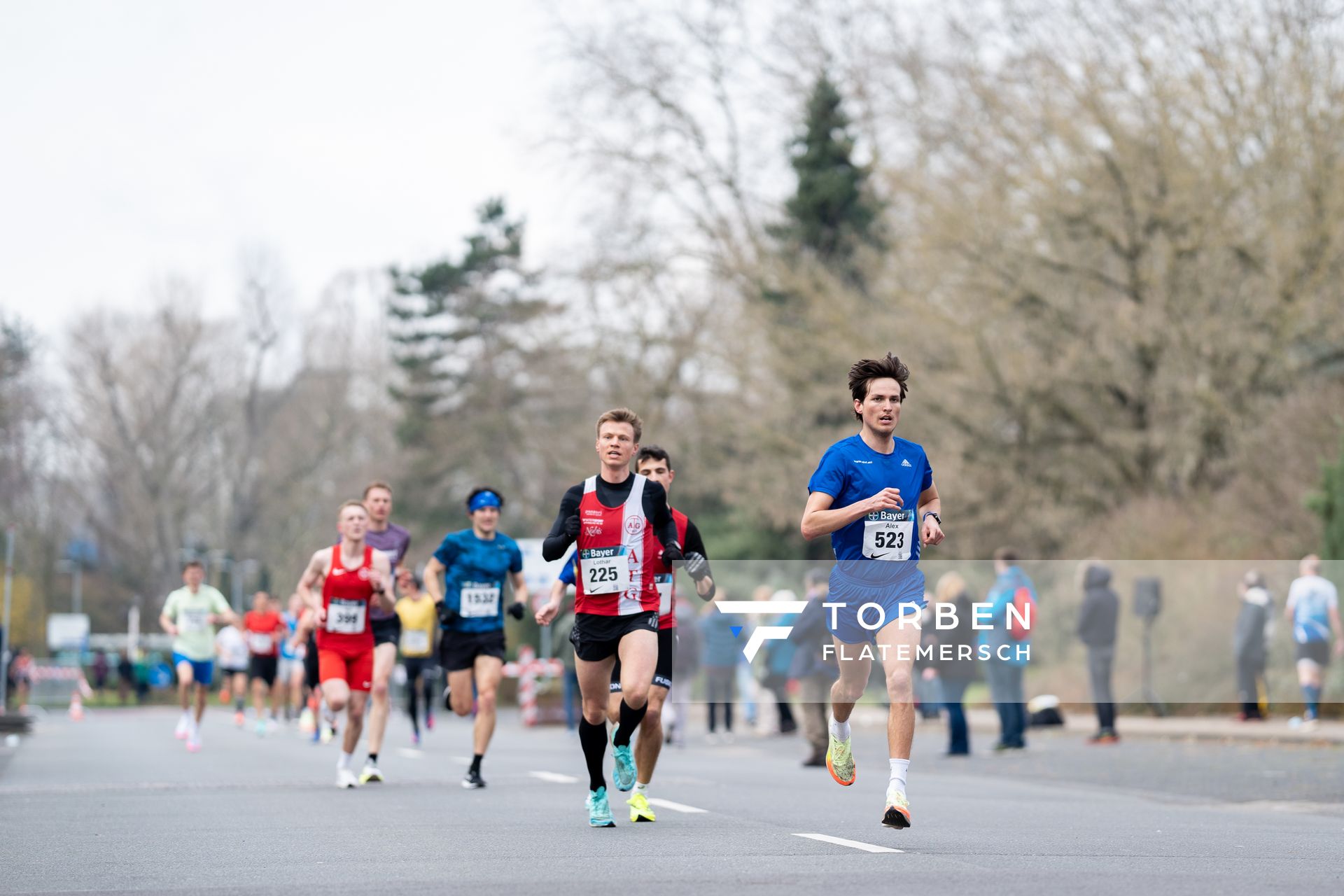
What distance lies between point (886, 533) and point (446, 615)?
5.29 m

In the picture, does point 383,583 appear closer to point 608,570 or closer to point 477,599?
point 477,599

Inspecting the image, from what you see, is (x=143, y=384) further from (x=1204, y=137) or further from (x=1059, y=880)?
(x=1059, y=880)

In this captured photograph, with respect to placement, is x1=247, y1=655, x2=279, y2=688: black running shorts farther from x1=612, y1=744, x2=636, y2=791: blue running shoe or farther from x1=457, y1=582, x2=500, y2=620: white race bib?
x1=612, y1=744, x2=636, y2=791: blue running shoe

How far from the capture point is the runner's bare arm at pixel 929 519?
8.96 m

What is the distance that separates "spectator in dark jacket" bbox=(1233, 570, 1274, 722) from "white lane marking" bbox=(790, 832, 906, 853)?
47.9 feet

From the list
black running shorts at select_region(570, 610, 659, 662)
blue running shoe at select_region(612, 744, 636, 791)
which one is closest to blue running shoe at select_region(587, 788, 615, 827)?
blue running shoe at select_region(612, 744, 636, 791)

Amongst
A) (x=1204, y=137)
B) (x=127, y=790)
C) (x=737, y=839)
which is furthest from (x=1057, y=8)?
(x=737, y=839)

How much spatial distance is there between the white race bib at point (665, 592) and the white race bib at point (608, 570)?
2.91 feet

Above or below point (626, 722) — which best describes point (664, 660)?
above

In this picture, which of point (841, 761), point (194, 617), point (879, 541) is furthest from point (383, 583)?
point (194, 617)

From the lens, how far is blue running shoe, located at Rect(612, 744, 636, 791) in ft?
34.5

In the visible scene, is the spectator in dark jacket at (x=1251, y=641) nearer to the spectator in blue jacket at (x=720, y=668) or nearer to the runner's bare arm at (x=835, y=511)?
the spectator in blue jacket at (x=720, y=668)

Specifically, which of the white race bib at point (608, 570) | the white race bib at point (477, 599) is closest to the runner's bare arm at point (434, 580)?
the white race bib at point (477, 599)

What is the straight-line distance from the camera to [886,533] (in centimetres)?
925
